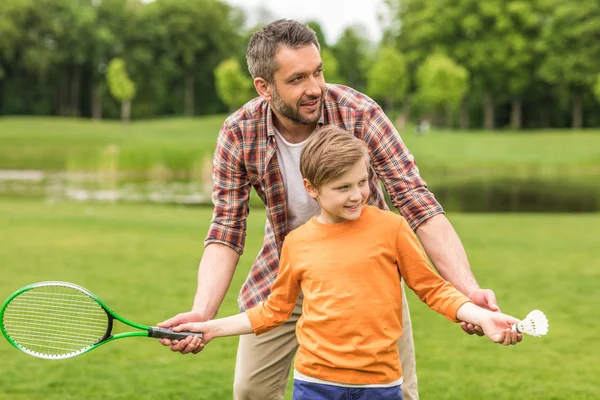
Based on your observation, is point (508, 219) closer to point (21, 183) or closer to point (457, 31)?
point (21, 183)

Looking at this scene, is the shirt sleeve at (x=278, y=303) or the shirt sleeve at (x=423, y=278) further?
the shirt sleeve at (x=278, y=303)

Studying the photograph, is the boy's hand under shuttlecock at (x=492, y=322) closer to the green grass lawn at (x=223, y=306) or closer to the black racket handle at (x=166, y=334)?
the black racket handle at (x=166, y=334)

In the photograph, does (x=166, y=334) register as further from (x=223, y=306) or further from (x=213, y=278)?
(x=223, y=306)

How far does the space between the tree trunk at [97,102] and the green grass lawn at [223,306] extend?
62261mm

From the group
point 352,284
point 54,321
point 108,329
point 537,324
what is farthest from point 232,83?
point 537,324

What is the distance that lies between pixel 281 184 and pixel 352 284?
973 millimetres

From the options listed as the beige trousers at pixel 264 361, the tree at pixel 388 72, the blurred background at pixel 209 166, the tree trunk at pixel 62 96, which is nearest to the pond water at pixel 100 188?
the blurred background at pixel 209 166

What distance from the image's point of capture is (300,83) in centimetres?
419

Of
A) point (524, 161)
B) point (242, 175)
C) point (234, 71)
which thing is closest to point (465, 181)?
point (524, 161)

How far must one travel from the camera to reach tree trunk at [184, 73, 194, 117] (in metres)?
81.2

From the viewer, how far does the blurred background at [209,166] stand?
7.71 metres

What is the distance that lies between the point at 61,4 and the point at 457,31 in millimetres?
34224

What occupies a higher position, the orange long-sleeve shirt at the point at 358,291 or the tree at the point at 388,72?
the tree at the point at 388,72

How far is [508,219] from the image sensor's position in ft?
63.3
